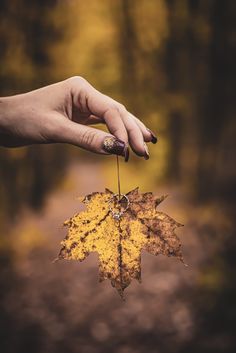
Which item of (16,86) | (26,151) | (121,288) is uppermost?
(16,86)

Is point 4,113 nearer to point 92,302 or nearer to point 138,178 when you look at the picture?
point 92,302

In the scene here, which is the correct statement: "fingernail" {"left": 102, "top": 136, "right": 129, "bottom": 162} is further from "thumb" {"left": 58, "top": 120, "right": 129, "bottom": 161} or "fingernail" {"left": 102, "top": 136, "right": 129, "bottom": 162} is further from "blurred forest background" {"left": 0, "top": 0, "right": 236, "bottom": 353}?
"blurred forest background" {"left": 0, "top": 0, "right": 236, "bottom": 353}

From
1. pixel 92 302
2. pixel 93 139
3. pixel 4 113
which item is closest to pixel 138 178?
pixel 92 302

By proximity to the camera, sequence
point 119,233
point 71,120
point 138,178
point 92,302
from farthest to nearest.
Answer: point 138,178 < point 92,302 < point 71,120 < point 119,233

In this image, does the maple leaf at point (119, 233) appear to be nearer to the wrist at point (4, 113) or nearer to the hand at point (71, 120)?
the hand at point (71, 120)

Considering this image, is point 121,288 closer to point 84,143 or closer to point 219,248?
point 84,143

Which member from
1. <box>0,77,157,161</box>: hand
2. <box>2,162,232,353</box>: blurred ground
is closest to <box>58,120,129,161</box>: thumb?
<box>0,77,157,161</box>: hand

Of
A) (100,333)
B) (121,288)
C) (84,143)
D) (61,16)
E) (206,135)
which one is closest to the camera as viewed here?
(121,288)

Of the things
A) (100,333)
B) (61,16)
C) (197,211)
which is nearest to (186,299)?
(100,333)
